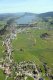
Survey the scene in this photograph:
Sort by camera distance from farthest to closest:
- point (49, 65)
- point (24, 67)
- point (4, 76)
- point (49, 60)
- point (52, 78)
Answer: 1. point (49, 60)
2. point (49, 65)
3. point (24, 67)
4. point (52, 78)
5. point (4, 76)

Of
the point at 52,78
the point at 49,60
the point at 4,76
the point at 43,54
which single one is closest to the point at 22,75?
the point at 4,76

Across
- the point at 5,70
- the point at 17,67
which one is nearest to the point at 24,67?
the point at 17,67

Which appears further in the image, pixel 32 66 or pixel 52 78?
pixel 32 66

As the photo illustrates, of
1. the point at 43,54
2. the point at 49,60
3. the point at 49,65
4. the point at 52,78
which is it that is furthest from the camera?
the point at 43,54

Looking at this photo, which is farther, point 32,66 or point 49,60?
point 49,60

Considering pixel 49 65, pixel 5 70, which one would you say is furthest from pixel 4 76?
pixel 49 65

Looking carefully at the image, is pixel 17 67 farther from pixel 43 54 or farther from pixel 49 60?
pixel 43 54

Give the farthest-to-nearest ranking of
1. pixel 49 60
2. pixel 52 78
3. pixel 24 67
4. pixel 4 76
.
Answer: pixel 49 60 → pixel 24 67 → pixel 52 78 → pixel 4 76

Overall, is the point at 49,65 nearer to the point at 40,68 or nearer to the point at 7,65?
the point at 40,68
